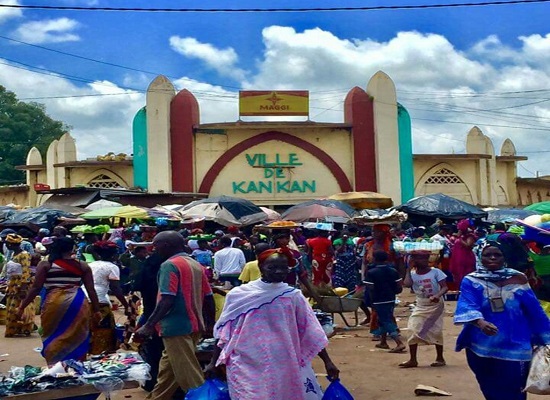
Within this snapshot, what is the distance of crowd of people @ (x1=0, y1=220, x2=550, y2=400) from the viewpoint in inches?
182

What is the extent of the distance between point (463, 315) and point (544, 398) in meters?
2.36

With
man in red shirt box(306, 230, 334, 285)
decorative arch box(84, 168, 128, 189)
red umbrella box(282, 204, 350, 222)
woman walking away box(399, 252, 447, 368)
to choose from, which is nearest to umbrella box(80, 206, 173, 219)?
red umbrella box(282, 204, 350, 222)

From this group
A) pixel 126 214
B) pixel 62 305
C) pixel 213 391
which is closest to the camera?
pixel 213 391

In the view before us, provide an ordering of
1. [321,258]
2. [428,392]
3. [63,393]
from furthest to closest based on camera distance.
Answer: [321,258]
[428,392]
[63,393]

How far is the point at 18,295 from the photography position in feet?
38.8

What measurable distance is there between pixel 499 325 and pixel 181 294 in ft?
8.17

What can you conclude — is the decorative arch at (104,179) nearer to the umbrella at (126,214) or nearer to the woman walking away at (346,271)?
the umbrella at (126,214)

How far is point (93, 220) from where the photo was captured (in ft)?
66.2

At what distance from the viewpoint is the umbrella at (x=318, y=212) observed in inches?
780

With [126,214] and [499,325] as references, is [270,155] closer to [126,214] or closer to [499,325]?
[126,214]

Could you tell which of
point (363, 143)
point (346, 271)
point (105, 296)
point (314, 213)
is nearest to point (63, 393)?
point (105, 296)

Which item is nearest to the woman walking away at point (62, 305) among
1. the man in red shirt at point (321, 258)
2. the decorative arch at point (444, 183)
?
the man in red shirt at point (321, 258)

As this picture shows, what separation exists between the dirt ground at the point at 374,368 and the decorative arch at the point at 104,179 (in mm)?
19070

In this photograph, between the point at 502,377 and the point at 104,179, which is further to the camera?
the point at 104,179
